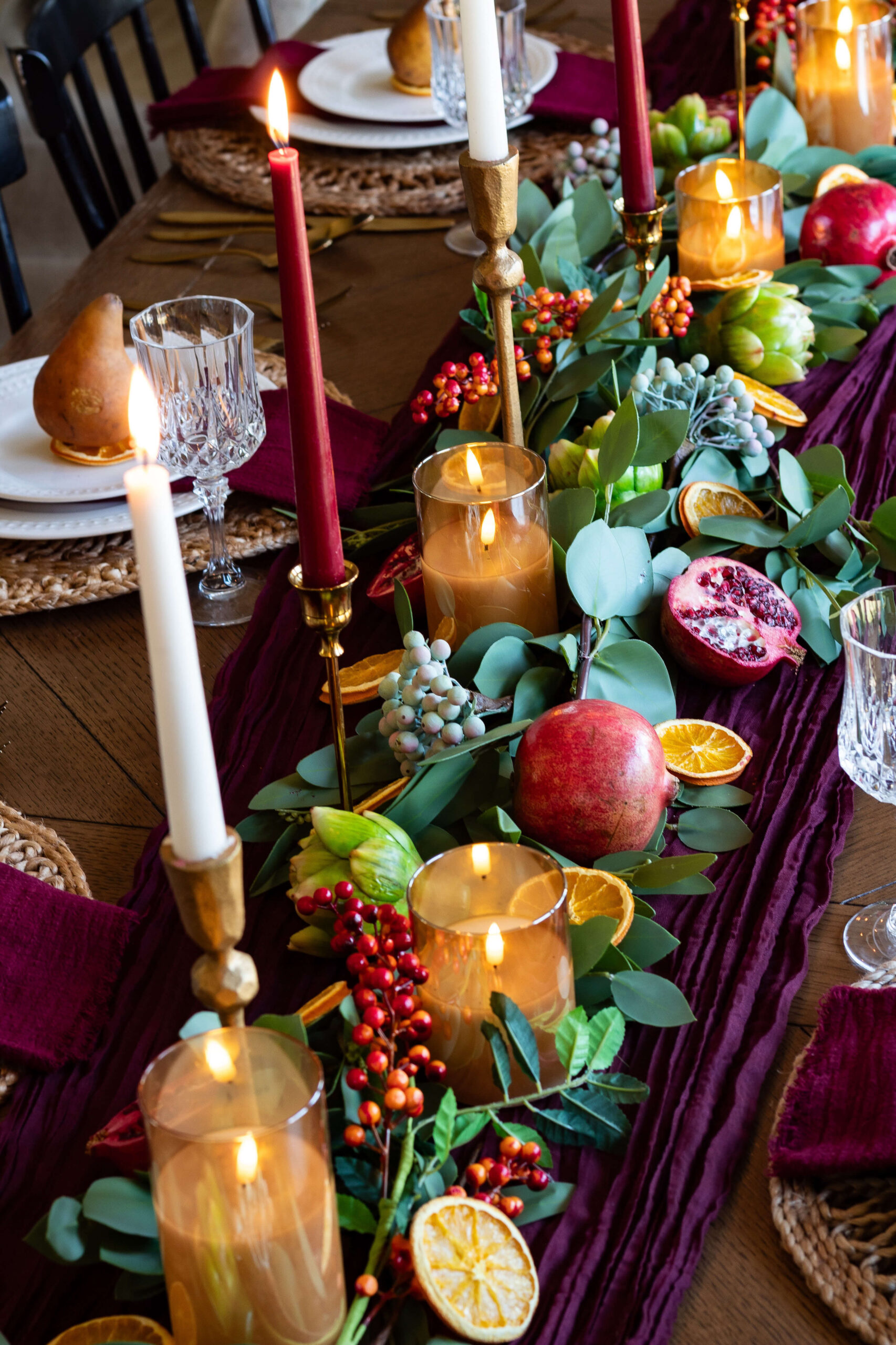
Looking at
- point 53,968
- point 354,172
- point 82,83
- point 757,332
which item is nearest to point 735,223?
point 757,332

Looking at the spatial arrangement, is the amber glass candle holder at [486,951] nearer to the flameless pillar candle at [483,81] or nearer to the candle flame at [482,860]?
the candle flame at [482,860]

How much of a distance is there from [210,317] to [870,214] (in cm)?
52

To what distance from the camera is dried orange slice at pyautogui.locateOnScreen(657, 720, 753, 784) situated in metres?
0.67

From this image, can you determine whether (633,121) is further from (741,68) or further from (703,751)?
(703,751)

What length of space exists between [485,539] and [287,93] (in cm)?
93

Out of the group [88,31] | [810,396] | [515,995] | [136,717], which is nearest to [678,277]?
[810,396]

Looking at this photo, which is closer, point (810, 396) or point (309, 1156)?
point (309, 1156)

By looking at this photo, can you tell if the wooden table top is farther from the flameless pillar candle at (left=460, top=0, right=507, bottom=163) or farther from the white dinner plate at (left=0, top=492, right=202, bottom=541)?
the flameless pillar candle at (left=460, top=0, right=507, bottom=163)

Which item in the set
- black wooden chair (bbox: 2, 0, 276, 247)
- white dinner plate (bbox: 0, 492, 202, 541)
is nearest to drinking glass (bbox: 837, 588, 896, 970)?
white dinner plate (bbox: 0, 492, 202, 541)

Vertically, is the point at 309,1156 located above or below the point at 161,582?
below

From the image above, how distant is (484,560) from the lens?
0.68 meters

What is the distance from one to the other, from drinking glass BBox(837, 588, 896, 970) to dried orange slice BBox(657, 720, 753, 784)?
0.07 meters

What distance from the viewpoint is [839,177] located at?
3.64 ft

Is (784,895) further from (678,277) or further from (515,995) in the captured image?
(678,277)
